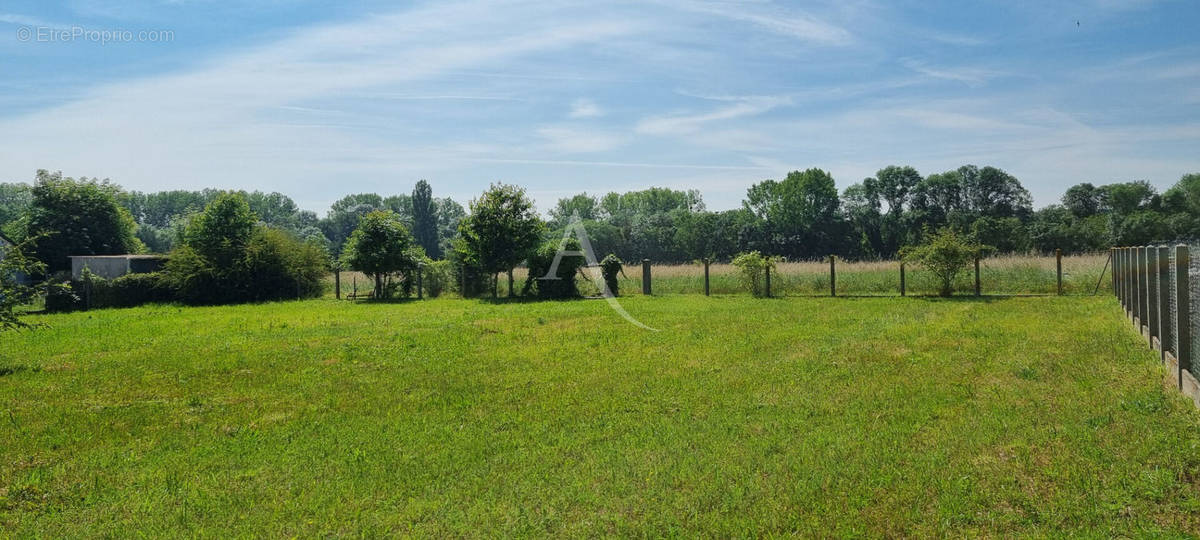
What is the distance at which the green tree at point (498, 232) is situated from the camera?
24.3 metres

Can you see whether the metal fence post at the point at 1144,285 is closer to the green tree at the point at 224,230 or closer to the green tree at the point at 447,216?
the green tree at the point at 224,230

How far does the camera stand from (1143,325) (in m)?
10.5

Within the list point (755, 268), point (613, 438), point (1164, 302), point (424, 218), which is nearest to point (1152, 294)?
point (1164, 302)

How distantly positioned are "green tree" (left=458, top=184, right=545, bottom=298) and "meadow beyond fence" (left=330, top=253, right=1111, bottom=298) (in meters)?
1.61

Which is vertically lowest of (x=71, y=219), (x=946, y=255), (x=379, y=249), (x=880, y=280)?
(x=880, y=280)

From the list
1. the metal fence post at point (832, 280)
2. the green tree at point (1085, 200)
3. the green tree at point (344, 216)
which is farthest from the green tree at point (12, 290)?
the green tree at point (344, 216)

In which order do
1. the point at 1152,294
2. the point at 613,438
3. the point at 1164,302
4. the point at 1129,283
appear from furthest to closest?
the point at 1129,283
the point at 1152,294
the point at 1164,302
the point at 613,438

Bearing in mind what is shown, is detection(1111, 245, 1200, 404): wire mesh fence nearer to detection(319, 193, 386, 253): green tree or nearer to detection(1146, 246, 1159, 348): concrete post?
detection(1146, 246, 1159, 348): concrete post

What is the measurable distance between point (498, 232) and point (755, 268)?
848 cm

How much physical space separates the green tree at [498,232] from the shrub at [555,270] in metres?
0.51

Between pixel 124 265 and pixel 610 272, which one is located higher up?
pixel 124 265

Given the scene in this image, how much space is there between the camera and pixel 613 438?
5.94m

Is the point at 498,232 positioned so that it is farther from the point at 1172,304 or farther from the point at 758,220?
the point at 758,220

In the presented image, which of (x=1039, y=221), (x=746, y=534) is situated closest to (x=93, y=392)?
(x=746, y=534)
